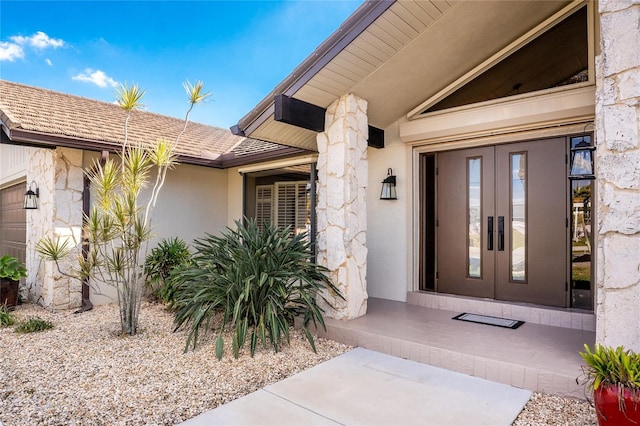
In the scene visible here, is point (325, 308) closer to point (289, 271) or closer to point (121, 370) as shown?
point (289, 271)

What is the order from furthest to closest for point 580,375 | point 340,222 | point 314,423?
point 340,222, point 580,375, point 314,423

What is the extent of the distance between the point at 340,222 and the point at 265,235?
105 cm

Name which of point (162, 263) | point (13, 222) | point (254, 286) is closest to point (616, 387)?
point (254, 286)

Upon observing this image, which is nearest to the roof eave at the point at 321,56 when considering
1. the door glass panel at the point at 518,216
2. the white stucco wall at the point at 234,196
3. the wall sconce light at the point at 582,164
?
the wall sconce light at the point at 582,164

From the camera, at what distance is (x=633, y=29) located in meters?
3.19

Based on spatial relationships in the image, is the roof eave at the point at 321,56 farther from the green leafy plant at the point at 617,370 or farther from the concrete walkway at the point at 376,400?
the green leafy plant at the point at 617,370

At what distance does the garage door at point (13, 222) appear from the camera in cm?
891

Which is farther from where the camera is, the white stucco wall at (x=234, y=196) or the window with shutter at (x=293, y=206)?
the white stucco wall at (x=234, y=196)

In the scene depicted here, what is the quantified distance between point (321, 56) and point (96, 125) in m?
5.20

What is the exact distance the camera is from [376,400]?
3.46m

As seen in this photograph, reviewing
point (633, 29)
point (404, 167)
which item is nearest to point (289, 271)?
point (404, 167)

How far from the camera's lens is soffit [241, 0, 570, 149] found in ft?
14.8

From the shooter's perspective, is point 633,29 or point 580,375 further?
point 580,375

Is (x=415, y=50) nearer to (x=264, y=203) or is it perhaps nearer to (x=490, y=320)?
(x=490, y=320)
